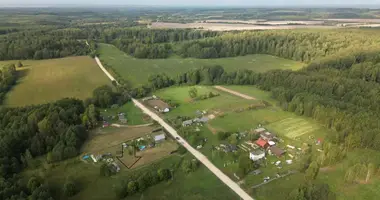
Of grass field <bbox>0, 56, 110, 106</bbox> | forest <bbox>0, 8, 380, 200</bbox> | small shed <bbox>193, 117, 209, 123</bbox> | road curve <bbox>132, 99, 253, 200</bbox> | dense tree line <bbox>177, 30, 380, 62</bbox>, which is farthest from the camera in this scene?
dense tree line <bbox>177, 30, 380, 62</bbox>

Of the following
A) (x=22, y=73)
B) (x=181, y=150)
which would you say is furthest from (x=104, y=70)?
(x=181, y=150)

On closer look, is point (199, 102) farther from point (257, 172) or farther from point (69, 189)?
point (69, 189)

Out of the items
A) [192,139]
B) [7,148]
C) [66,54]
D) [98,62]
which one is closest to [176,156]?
[192,139]

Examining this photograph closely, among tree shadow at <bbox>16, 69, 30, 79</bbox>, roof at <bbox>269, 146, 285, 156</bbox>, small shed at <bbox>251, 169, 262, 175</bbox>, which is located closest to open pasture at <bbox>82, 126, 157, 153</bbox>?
small shed at <bbox>251, 169, 262, 175</bbox>

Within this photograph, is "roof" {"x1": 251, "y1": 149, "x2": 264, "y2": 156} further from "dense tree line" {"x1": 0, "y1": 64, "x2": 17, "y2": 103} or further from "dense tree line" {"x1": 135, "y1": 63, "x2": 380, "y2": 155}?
"dense tree line" {"x1": 0, "y1": 64, "x2": 17, "y2": 103}

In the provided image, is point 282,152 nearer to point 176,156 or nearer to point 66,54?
point 176,156

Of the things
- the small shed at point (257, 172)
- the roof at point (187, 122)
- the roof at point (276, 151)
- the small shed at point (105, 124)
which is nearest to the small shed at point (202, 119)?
the roof at point (187, 122)
